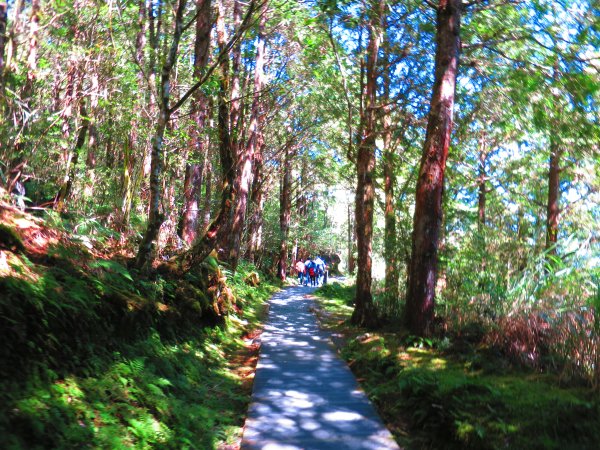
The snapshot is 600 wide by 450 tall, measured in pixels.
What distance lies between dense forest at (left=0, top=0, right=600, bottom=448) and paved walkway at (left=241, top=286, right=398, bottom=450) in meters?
0.69

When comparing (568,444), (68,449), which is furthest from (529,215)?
(68,449)

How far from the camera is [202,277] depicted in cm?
1077

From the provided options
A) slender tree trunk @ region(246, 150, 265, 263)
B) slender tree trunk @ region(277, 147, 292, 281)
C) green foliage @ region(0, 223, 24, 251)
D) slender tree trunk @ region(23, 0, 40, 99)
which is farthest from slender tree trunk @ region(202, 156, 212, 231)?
green foliage @ region(0, 223, 24, 251)

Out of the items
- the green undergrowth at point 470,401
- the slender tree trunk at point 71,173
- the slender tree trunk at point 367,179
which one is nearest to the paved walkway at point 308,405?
the green undergrowth at point 470,401

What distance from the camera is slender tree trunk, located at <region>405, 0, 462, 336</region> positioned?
28.2ft

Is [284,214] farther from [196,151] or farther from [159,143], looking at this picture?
[159,143]

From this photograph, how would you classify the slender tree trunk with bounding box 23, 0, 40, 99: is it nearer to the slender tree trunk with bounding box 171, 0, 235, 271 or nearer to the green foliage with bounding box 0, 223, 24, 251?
the slender tree trunk with bounding box 171, 0, 235, 271

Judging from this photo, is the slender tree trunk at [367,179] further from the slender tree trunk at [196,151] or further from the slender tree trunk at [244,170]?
the slender tree trunk at [244,170]

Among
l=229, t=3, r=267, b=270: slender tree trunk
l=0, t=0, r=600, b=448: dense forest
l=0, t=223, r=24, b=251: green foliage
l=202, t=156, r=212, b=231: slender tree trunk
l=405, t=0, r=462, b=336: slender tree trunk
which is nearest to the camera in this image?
l=0, t=0, r=600, b=448: dense forest

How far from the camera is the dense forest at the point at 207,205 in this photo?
4.90 m

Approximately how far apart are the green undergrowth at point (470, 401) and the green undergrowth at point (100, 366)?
2190 mm

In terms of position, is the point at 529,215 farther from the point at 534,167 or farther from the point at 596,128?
the point at 596,128

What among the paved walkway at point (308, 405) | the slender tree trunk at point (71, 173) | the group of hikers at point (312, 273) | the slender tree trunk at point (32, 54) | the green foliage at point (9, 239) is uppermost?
the slender tree trunk at point (32, 54)

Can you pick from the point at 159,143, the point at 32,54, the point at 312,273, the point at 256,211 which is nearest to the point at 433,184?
the point at 159,143
